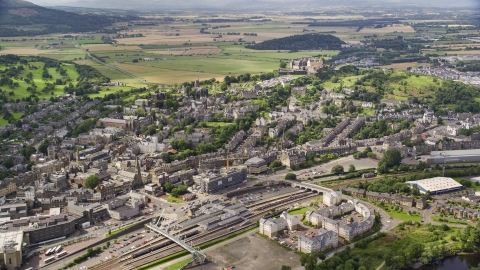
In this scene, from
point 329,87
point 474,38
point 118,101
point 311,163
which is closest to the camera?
point 311,163

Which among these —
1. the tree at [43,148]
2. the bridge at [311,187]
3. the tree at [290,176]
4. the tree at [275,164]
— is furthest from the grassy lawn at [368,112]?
the tree at [43,148]

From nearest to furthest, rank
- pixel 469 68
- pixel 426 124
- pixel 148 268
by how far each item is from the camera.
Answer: pixel 148 268 → pixel 426 124 → pixel 469 68

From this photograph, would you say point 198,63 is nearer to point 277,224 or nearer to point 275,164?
point 275,164

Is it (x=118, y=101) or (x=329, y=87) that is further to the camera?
(x=329, y=87)

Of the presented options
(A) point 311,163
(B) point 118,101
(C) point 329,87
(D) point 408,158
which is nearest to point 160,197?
(A) point 311,163

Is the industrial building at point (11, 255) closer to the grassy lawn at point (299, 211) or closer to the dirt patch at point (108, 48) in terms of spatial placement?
the grassy lawn at point (299, 211)

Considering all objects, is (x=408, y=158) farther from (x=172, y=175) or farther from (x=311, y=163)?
(x=172, y=175)

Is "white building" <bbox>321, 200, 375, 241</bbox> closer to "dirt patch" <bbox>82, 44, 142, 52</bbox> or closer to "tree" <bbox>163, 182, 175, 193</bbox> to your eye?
"tree" <bbox>163, 182, 175, 193</bbox>
